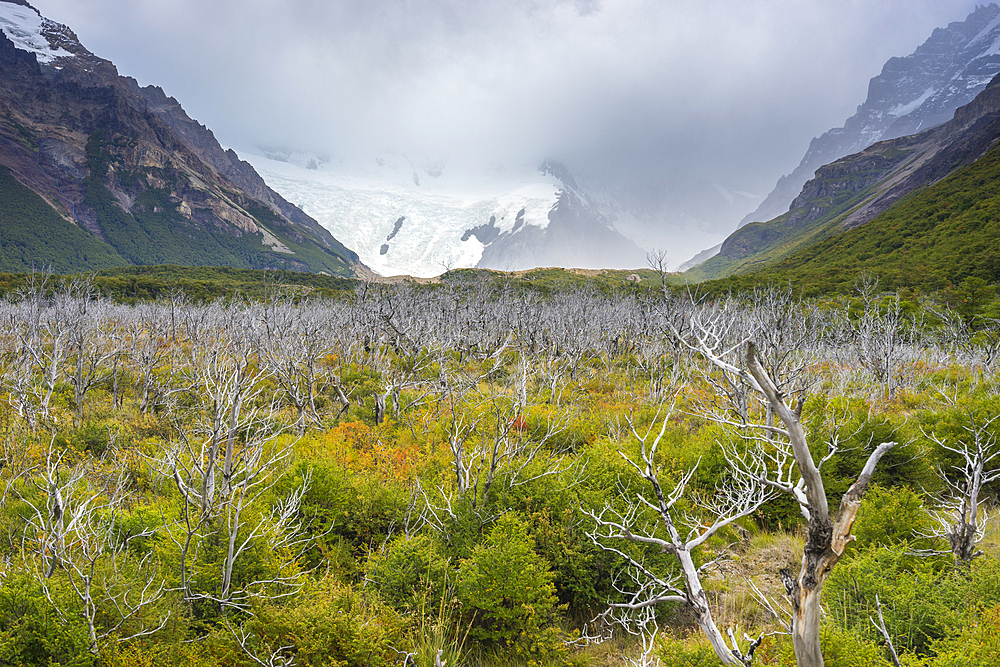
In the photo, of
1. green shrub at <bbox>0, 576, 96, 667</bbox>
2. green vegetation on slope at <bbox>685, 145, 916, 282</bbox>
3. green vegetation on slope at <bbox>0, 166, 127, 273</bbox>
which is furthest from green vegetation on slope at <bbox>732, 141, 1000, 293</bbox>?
green vegetation on slope at <bbox>0, 166, 127, 273</bbox>

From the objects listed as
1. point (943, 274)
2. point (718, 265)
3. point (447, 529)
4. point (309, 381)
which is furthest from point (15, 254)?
point (718, 265)

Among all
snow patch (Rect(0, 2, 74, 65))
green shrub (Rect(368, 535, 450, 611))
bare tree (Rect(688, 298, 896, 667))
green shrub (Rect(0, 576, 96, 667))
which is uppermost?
snow patch (Rect(0, 2, 74, 65))


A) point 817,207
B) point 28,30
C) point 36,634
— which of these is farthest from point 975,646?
point 28,30

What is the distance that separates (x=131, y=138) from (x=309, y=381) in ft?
580

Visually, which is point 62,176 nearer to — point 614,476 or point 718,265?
point 614,476

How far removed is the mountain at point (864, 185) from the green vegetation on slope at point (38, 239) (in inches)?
5322

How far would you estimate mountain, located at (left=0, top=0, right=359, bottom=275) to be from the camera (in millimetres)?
92250

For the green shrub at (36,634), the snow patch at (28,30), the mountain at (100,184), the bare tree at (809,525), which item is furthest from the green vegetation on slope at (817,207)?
the snow patch at (28,30)

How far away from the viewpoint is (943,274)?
31.9 metres

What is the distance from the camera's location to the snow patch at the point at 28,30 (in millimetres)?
139250

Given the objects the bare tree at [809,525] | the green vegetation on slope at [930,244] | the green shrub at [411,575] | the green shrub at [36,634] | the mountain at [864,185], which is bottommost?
the green shrub at [411,575]

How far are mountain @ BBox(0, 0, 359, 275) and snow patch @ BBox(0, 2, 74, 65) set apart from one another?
0.38m

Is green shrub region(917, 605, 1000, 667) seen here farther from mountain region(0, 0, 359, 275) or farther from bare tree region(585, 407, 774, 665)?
mountain region(0, 0, 359, 275)

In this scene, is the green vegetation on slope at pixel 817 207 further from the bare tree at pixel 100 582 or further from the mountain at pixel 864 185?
the bare tree at pixel 100 582
